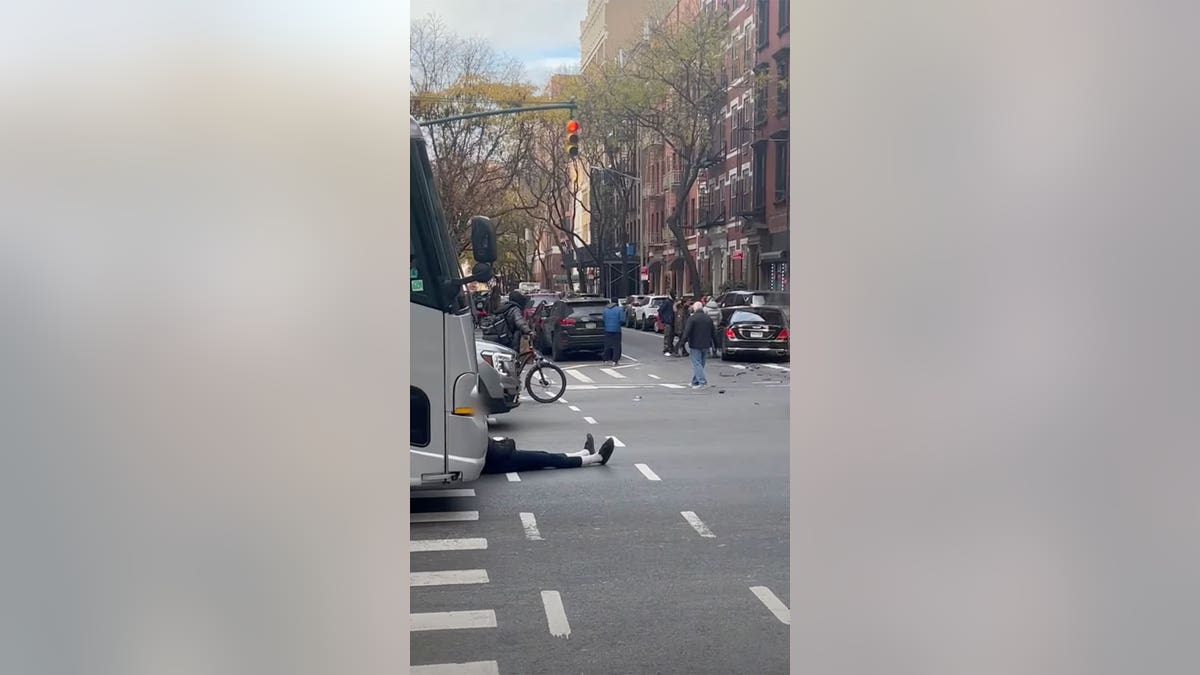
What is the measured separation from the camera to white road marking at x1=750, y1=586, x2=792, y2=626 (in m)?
6.80

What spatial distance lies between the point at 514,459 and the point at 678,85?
3786 cm

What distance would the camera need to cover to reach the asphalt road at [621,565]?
620 centimetres

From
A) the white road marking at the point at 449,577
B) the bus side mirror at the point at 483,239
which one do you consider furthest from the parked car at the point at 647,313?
the white road marking at the point at 449,577

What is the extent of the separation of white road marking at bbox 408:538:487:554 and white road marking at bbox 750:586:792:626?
2.28m

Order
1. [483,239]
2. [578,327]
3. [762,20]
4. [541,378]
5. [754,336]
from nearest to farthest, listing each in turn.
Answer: [483,239] → [541,378] → [754,336] → [578,327] → [762,20]

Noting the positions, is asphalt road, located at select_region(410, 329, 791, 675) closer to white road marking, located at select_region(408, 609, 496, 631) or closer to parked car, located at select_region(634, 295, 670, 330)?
white road marking, located at select_region(408, 609, 496, 631)

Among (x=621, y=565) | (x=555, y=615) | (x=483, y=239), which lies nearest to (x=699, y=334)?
(x=483, y=239)

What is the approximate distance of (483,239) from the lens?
1022 centimetres

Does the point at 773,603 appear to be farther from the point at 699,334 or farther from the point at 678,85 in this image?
the point at 678,85

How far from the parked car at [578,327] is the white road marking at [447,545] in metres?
24.0
